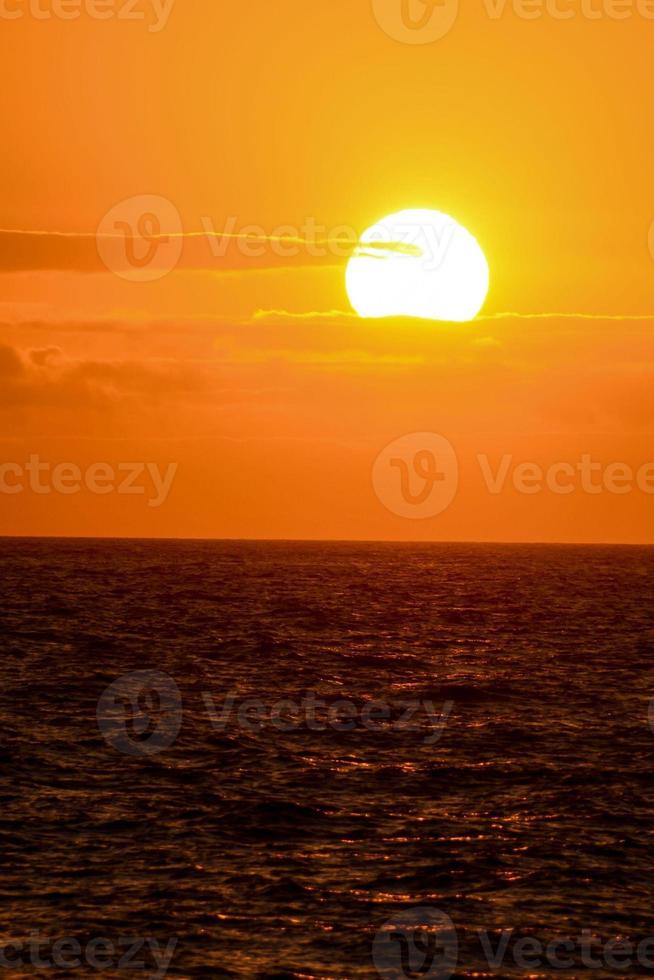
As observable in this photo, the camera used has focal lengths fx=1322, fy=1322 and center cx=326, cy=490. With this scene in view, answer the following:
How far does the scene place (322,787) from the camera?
31.2 metres
